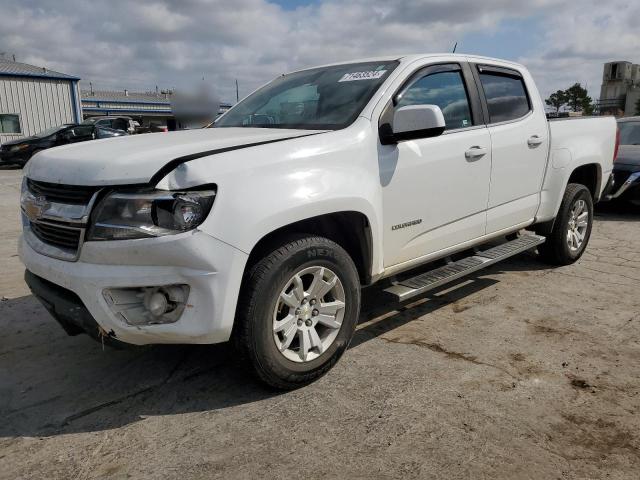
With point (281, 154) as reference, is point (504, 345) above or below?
below

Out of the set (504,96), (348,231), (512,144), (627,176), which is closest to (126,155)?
(348,231)

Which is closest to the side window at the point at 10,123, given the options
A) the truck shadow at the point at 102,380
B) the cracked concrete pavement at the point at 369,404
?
the cracked concrete pavement at the point at 369,404

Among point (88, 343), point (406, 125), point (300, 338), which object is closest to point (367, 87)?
point (406, 125)

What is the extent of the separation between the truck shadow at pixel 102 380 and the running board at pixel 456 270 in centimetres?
43

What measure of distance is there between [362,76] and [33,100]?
2567 cm

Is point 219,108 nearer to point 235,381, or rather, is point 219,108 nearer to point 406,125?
point 406,125

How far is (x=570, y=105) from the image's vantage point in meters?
56.9

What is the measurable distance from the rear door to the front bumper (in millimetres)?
2441

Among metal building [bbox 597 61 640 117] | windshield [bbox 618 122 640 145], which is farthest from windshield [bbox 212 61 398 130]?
metal building [bbox 597 61 640 117]

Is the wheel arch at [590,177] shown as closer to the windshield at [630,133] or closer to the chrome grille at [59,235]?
the windshield at [630,133]

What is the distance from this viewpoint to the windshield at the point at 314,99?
332 centimetres

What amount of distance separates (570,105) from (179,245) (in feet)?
206

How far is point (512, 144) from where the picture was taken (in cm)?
418

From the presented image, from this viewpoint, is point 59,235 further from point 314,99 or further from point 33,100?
point 33,100
